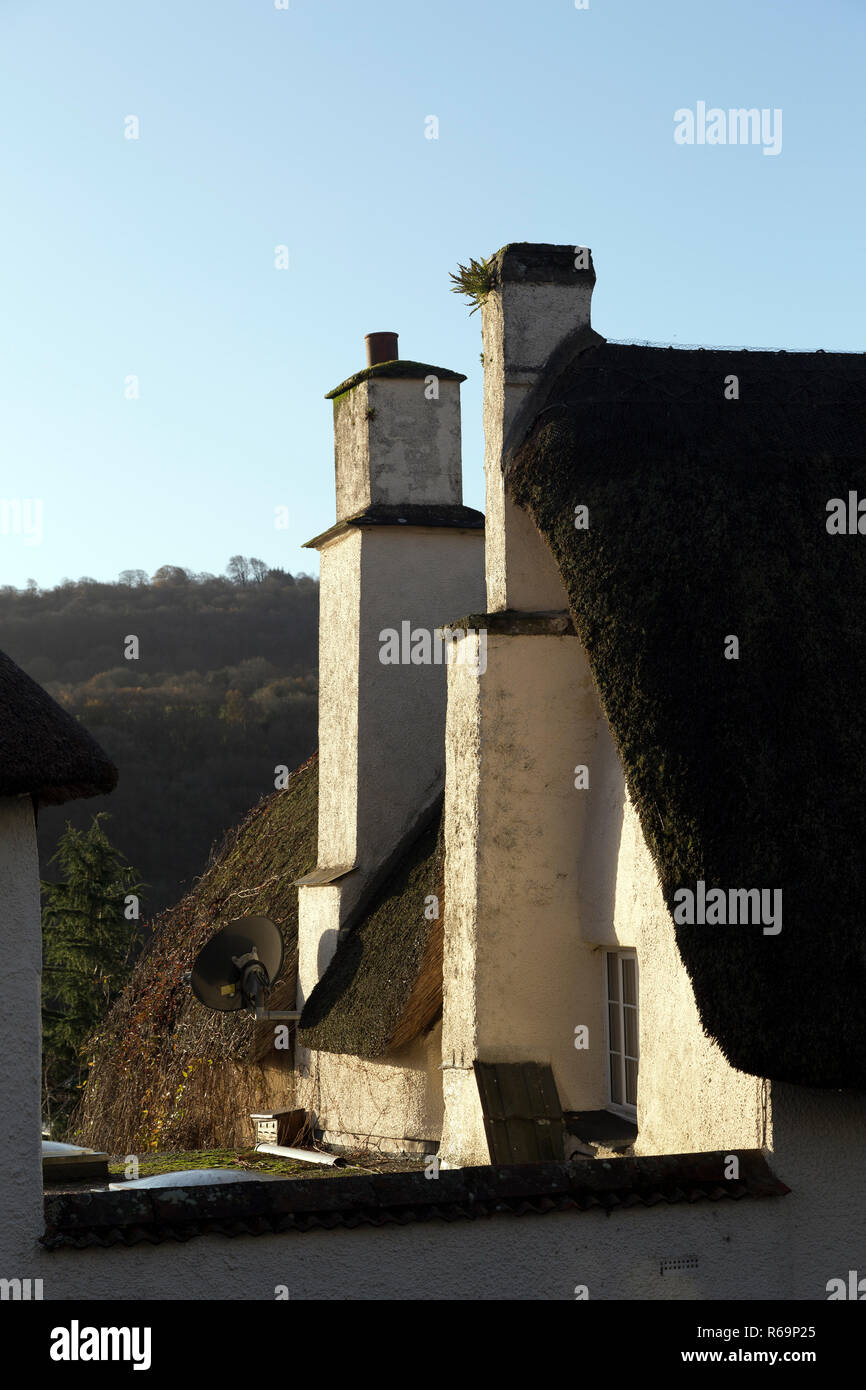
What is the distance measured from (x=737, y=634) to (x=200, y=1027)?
28.5ft

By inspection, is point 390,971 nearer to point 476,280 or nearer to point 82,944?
point 476,280

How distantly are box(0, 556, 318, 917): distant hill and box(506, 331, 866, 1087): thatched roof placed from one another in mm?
17272

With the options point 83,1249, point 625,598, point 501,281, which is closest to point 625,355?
point 501,281

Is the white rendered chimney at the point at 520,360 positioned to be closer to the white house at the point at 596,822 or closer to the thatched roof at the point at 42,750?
the white house at the point at 596,822

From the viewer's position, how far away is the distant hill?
105 ft

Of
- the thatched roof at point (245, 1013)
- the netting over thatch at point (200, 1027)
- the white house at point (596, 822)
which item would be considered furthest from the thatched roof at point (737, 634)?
the netting over thatch at point (200, 1027)

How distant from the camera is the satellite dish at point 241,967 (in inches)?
511

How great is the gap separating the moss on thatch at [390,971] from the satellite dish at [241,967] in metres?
0.62

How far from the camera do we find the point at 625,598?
7.67 meters

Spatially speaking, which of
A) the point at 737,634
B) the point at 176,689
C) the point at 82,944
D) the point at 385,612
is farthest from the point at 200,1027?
the point at 176,689

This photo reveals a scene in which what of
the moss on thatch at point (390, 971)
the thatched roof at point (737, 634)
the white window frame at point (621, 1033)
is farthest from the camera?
the moss on thatch at point (390, 971)

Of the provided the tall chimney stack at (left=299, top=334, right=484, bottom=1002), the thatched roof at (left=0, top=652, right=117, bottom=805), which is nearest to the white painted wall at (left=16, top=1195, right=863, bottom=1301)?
the thatched roof at (left=0, top=652, right=117, bottom=805)

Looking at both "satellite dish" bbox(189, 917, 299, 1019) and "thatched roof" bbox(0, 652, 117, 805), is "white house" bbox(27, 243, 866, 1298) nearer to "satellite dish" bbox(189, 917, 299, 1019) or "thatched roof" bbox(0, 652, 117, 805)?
"satellite dish" bbox(189, 917, 299, 1019)

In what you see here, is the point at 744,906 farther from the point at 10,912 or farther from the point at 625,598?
the point at 10,912
